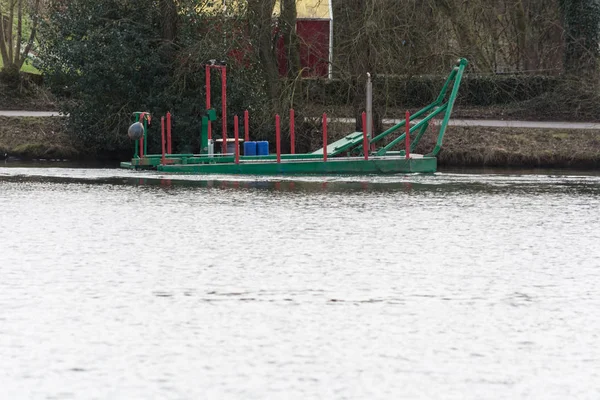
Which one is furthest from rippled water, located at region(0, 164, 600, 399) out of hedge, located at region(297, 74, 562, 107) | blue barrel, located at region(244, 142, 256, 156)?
hedge, located at region(297, 74, 562, 107)

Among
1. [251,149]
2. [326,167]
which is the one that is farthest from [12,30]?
[326,167]

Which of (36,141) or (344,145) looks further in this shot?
(36,141)

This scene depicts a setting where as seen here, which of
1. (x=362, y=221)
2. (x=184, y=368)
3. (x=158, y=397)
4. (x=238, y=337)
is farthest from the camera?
(x=362, y=221)

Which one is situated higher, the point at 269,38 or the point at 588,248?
the point at 269,38

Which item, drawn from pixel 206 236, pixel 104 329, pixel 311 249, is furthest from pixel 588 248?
pixel 104 329

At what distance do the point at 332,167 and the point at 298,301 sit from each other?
→ 805 inches

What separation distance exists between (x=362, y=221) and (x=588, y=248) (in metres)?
4.17

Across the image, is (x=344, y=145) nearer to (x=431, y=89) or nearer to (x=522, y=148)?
(x=522, y=148)

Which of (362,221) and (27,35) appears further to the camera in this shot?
(27,35)

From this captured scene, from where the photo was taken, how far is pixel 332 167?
32125 mm

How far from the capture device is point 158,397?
26.7 feet

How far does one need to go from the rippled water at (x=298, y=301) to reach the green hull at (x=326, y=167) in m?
9.48

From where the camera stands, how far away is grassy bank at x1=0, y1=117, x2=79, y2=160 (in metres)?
39.9

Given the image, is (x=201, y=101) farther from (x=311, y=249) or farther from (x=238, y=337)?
(x=238, y=337)
